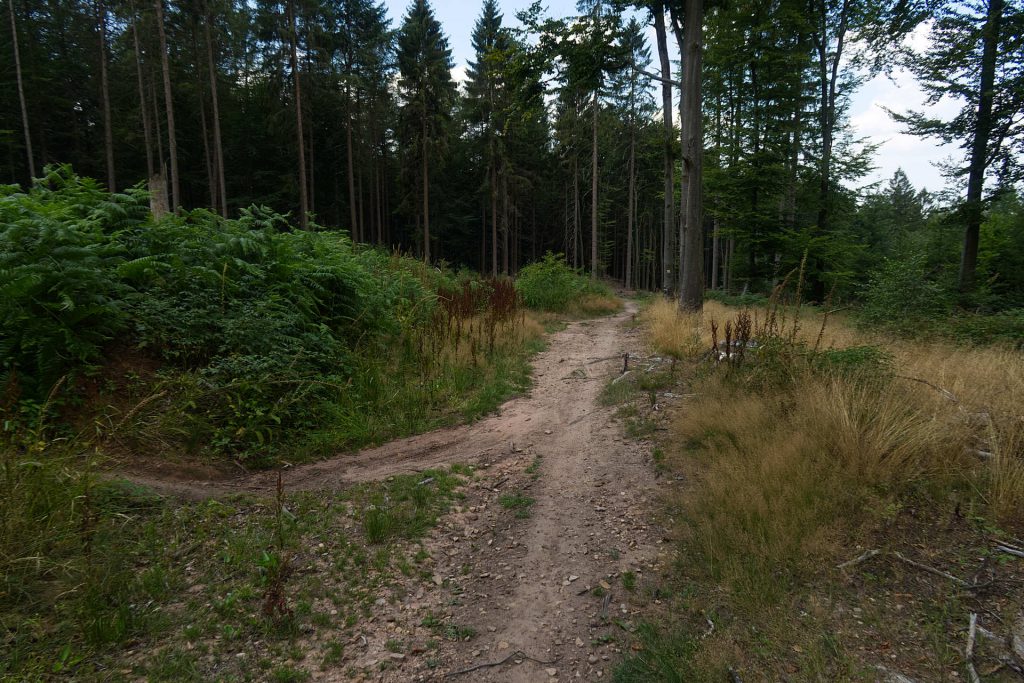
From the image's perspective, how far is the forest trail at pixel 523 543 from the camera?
253cm

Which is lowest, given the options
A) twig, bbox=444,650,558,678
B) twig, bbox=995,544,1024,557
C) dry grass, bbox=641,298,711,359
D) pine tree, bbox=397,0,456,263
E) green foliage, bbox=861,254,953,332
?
twig, bbox=444,650,558,678

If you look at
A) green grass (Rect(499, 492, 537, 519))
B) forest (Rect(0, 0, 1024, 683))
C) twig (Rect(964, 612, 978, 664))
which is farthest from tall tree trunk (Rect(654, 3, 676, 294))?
twig (Rect(964, 612, 978, 664))

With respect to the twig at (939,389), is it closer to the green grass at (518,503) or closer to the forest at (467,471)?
the forest at (467,471)

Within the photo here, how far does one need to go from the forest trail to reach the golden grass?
21.9 inches

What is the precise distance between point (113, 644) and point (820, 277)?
2064 centimetres

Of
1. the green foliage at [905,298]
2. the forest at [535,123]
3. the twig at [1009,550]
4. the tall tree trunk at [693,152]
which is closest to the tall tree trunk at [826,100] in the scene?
the forest at [535,123]

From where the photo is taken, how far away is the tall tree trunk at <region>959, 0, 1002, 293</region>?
12117 mm

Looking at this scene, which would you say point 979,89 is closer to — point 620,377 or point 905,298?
point 905,298

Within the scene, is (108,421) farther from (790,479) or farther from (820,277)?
(820,277)

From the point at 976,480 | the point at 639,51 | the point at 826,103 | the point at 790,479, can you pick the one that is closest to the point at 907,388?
the point at 976,480

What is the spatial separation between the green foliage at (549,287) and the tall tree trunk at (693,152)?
21.2 feet

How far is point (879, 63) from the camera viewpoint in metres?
15.0

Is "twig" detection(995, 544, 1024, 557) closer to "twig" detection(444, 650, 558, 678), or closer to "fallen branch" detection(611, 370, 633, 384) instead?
"twig" detection(444, 650, 558, 678)

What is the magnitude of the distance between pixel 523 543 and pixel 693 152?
32.4 feet
